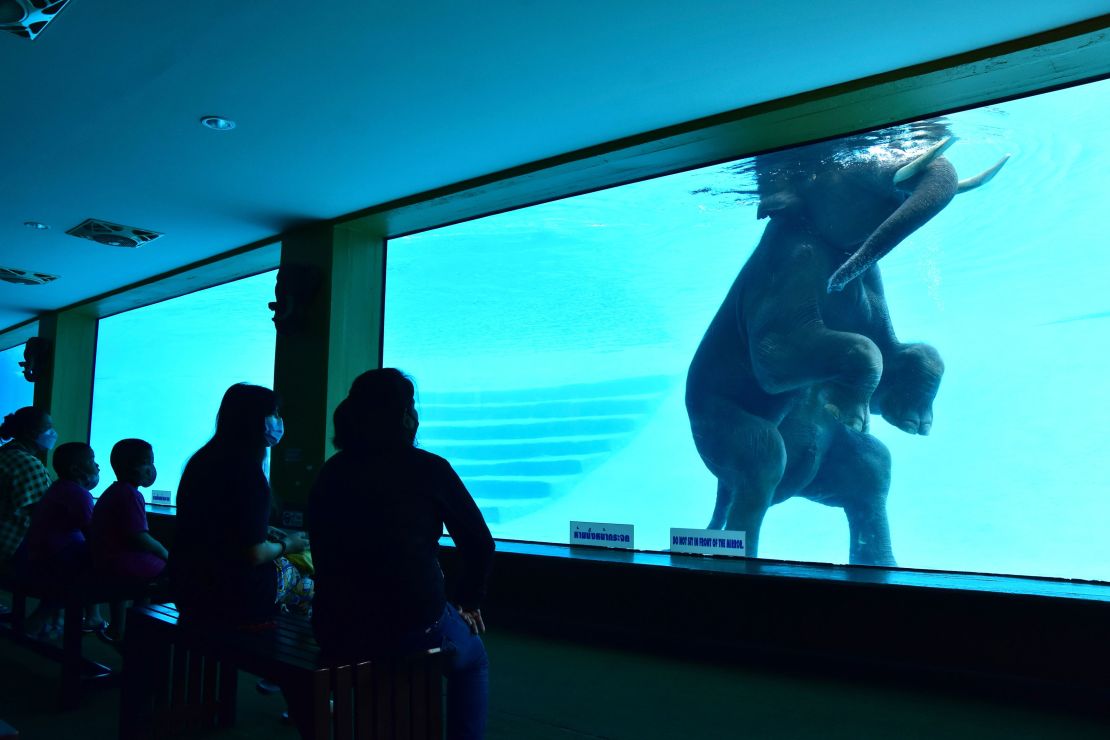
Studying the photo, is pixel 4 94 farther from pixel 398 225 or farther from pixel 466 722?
pixel 466 722

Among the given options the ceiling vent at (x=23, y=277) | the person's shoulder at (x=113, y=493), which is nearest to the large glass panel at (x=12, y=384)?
the ceiling vent at (x=23, y=277)

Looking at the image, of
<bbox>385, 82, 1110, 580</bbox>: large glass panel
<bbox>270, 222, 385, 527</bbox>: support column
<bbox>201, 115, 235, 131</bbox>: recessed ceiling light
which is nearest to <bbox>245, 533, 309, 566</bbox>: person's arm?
<bbox>385, 82, 1110, 580</bbox>: large glass panel

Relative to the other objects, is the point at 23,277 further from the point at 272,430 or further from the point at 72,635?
the point at 272,430

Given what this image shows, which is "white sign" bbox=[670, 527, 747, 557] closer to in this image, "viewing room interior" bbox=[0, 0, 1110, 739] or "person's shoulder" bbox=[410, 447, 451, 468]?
"viewing room interior" bbox=[0, 0, 1110, 739]

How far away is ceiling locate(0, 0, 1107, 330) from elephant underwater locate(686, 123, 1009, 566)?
1.67 feet

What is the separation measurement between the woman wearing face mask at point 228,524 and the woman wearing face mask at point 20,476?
1671 millimetres

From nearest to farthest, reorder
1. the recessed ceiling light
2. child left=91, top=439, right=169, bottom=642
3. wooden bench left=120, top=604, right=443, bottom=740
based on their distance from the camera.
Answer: wooden bench left=120, top=604, right=443, bottom=740 → child left=91, top=439, right=169, bottom=642 → the recessed ceiling light

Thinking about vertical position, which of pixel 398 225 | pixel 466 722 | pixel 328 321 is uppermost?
pixel 398 225

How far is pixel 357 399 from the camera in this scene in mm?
1765

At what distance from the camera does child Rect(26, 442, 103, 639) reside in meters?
3.06

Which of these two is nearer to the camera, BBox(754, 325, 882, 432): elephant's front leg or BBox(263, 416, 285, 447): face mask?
BBox(263, 416, 285, 447): face mask

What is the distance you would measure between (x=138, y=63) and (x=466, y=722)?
2.76m

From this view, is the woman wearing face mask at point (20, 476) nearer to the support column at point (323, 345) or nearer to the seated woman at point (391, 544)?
the support column at point (323, 345)

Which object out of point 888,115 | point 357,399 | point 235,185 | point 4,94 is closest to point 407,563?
point 357,399
